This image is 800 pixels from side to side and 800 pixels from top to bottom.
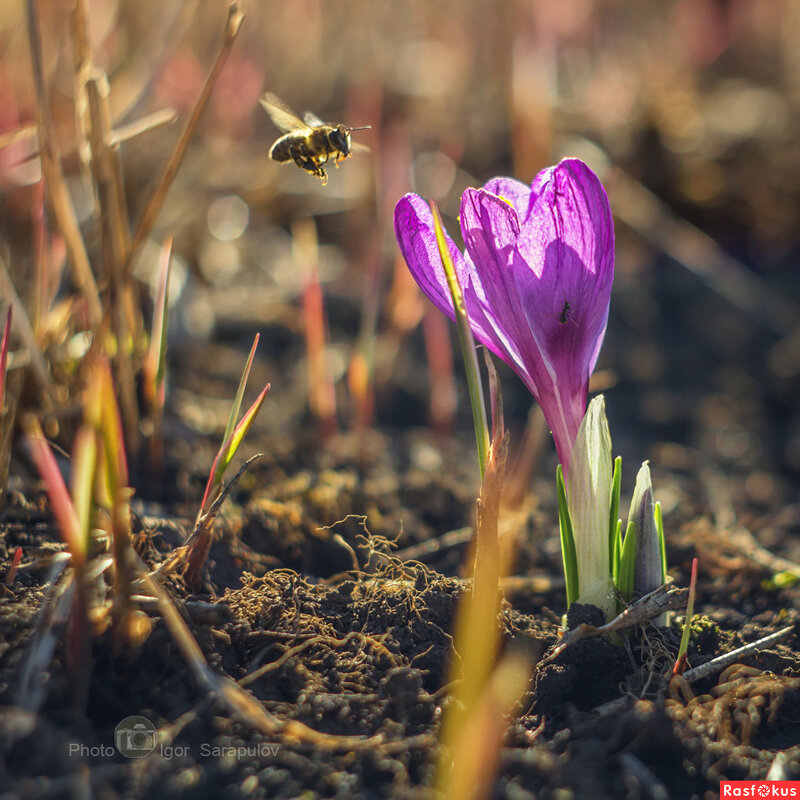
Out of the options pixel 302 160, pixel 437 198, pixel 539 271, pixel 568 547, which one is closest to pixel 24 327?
pixel 302 160

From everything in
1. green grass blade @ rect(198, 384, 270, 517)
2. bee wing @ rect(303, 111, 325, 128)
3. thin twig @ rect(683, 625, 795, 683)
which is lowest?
thin twig @ rect(683, 625, 795, 683)

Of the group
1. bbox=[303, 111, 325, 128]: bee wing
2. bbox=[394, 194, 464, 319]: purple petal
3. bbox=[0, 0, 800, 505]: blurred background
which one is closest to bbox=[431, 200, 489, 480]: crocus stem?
bbox=[394, 194, 464, 319]: purple petal

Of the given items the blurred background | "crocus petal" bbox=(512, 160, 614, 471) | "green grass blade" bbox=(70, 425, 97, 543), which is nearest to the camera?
"green grass blade" bbox=(70, 425, 97, 543)

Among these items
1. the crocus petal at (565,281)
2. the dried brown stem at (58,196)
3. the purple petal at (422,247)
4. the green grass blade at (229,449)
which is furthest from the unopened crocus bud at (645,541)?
the dried brown stem at (58,196)

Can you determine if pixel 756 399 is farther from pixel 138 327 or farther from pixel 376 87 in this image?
pixel 138 327

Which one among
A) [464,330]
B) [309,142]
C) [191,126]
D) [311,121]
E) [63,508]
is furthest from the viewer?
[311,121]

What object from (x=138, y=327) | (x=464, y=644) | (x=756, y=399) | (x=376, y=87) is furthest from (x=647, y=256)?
(x=464, y=644)

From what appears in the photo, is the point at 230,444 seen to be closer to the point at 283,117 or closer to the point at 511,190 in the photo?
the point at 511,190

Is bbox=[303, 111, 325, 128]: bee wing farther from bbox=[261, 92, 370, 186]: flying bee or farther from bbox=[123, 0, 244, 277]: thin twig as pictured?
bbox=[123, 0, 244, 277]: thin twig
